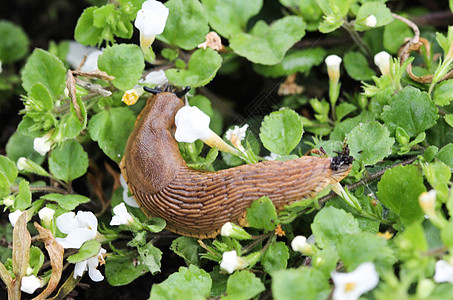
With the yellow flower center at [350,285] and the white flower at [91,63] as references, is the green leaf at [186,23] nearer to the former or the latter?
the white flower at [91,63]

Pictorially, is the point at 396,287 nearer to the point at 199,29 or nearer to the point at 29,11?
the point at 199,29

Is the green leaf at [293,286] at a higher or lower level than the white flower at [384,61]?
lower

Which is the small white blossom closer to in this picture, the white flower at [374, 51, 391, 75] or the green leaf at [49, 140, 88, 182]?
the green leaf at [49, 140, 88, 182]

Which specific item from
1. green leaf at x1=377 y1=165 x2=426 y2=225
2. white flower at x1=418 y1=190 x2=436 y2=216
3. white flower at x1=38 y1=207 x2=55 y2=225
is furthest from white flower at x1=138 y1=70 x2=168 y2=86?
white flower at x1=418 y1=190 x2=436 y2=216

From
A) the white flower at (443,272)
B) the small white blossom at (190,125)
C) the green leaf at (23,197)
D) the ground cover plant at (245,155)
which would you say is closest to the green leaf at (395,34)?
the ground cover plant at (245,155)

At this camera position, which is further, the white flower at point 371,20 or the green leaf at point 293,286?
the white flower at point 371,20

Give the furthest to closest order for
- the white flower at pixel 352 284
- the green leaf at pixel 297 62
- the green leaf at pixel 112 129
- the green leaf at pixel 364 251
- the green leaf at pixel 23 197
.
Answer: the green leaf at pixel 297 62
the green leaf at pixel 112 129
the green leaf at pixel 23 197
the green leaf at pixel 364 251
the white flower at pixel 352 284
